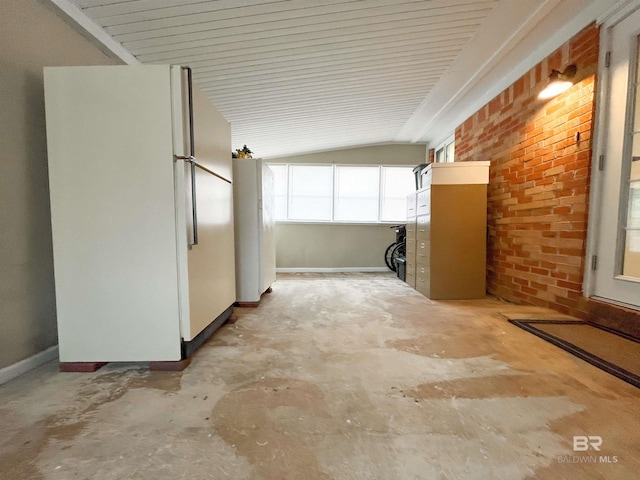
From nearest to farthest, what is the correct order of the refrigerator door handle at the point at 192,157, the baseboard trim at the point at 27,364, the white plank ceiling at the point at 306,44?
the baseboard trim at the point at 27,364
the refrigerator door handle at the point at 192,157
the white plank ceiling at the point at 306,44

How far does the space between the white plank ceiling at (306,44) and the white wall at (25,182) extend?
342 mm

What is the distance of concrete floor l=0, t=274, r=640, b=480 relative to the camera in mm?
904

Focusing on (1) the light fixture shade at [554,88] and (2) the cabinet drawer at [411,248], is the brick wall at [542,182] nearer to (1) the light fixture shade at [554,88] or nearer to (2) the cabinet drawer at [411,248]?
(1) the light fixture shade at [554,88]

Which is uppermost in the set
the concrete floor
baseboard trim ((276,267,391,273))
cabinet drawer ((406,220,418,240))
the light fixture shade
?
the light fixture shade

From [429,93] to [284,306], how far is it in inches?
127

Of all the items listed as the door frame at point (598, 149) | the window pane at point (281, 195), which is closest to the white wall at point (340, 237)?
the window pane at point (281, 195)

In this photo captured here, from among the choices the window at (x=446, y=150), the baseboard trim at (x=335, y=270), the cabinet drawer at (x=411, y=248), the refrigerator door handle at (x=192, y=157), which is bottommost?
the baseboard trim at (x=335, y=270)

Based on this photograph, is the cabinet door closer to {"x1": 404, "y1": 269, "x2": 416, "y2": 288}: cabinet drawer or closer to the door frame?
{"x1": 404, "y1": 269, "x2": 416, "y2": 288}: cabinet drawer

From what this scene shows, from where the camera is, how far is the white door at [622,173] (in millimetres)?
1960

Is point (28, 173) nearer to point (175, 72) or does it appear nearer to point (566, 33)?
point (175, 72)

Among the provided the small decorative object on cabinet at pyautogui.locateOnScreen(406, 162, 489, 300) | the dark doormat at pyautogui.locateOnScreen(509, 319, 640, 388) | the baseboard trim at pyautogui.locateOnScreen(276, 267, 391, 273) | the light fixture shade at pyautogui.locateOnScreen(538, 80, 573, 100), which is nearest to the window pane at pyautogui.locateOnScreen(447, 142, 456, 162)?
the small decorative object on cabinet at pyautogui.locateOnScreen(406, 162, 489, 300)

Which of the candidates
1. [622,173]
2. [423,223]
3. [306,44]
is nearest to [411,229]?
[423,223]

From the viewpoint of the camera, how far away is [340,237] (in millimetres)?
5570

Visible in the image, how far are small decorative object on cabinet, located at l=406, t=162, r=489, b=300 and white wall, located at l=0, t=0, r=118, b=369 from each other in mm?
3371
